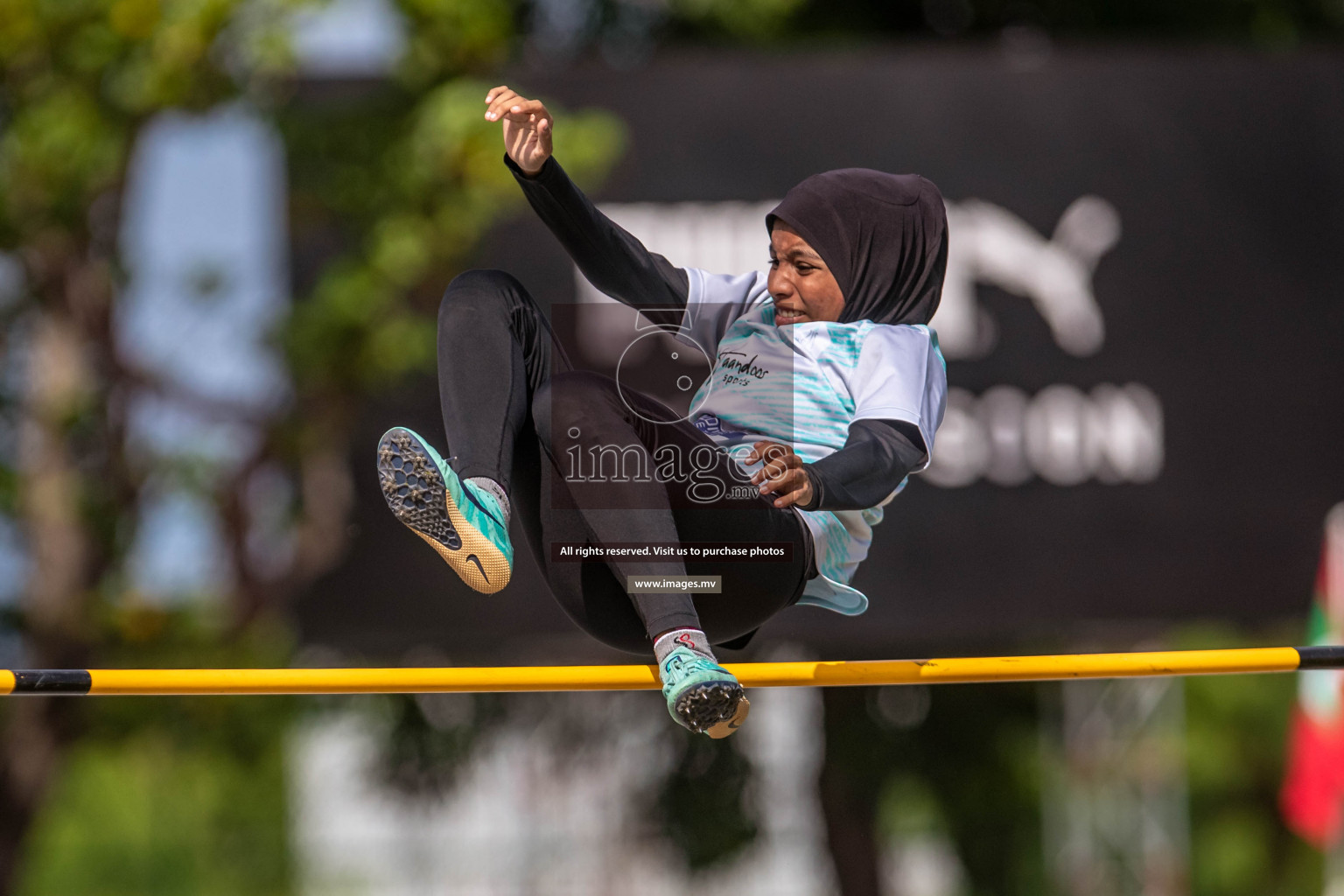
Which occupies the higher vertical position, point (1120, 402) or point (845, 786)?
point (1120, 402)

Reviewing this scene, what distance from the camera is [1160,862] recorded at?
1208 cm

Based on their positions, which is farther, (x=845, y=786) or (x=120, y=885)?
(x=120, y=885)

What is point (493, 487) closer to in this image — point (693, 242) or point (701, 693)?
point (701, 693)

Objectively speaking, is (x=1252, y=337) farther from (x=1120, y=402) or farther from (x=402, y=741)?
(x=402, y=741)

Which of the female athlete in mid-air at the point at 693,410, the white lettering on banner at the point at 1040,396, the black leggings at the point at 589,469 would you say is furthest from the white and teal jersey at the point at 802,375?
the white lettering on banner at the point at 1040,396

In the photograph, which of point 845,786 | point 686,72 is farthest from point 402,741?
point 686,72

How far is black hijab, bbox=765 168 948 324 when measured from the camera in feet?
12.6

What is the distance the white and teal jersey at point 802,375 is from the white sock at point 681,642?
1.32ft

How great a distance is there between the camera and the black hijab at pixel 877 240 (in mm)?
3842

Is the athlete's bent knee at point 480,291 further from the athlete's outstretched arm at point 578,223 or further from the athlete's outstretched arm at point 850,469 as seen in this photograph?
the athlete's outstretched arm at point 850,469

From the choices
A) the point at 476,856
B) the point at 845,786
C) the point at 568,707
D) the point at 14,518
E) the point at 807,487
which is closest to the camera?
the point at 807,487

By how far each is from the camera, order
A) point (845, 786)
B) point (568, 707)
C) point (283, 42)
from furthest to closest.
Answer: point (568, 707) → point (845, 786) → point (283, 42)

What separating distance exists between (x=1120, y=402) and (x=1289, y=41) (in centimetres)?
315

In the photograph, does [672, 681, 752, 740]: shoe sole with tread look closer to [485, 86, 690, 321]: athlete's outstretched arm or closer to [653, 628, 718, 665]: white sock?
[653, 628, 718, 665]: white sock
